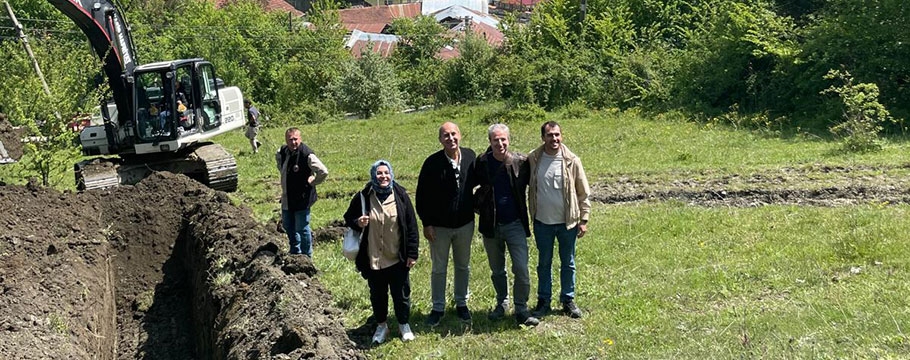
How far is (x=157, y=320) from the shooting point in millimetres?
9492

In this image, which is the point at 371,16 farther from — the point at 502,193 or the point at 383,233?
the point at 383,233

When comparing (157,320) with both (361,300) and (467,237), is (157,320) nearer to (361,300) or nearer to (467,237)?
(361,300)

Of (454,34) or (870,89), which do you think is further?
(454,34)

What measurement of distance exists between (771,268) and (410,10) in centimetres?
6653

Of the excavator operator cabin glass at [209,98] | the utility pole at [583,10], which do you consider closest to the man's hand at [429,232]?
the excavator operator cabin glass at [209,98]

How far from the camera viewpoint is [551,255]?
716 cm

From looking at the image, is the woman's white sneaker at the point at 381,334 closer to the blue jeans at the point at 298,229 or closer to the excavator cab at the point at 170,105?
the blue jeans at the point at 298,229

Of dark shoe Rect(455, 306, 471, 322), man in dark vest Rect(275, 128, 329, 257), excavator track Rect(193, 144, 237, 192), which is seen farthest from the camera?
excavator track Rect(193, 144, 237, 192)

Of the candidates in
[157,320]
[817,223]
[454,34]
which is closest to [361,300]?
[157,320]

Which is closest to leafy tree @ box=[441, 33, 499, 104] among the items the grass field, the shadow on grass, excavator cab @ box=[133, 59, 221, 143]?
the grass field

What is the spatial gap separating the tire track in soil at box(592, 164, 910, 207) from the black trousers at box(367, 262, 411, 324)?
691cm

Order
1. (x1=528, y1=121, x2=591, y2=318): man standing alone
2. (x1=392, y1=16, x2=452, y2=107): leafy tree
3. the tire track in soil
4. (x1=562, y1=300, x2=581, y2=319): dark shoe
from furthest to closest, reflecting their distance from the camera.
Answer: (x1=392, y1=16, x2=452, y2=107): leafy tree < the tire track in soil < (x1=562, y1=300, x2=581, y2=319): dark shoe < (x1=528, y1=121, x2=591, y2=318): man standing alone

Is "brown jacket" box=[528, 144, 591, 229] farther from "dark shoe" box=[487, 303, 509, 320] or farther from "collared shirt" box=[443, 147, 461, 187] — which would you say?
"dark shoe" box=[487, 303, 509, 320]

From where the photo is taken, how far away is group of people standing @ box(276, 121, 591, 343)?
6711 mm
